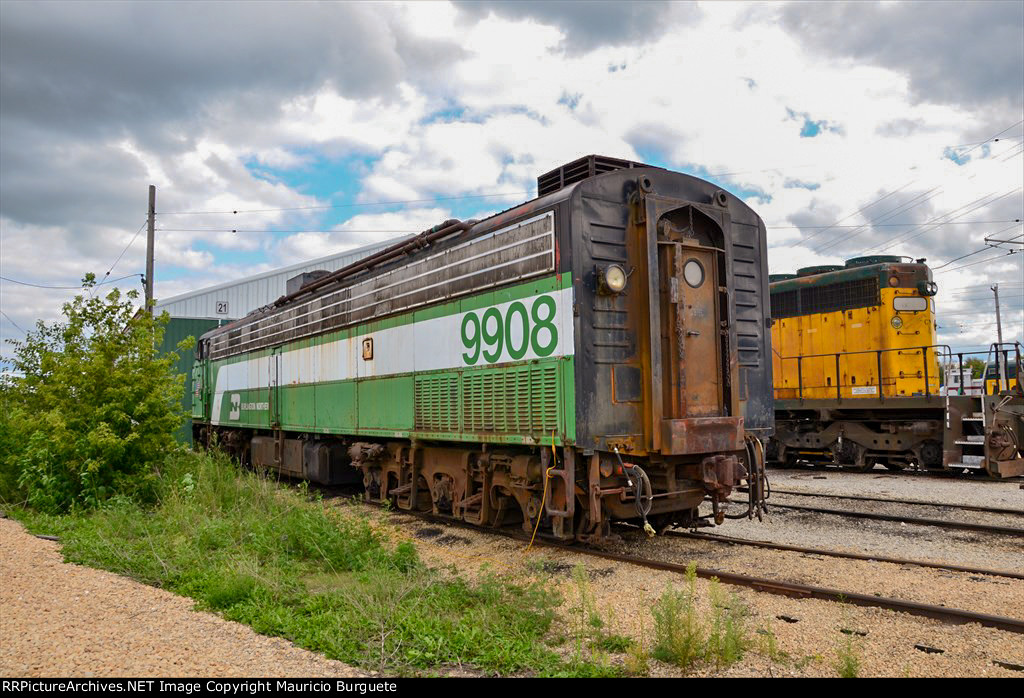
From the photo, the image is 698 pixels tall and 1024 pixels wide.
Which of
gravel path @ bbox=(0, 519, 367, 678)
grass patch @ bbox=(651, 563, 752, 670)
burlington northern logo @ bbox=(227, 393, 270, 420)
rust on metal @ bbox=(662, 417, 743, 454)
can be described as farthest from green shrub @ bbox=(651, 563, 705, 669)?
burlington northern logo @ bbox=(227, 393, 270, 420)

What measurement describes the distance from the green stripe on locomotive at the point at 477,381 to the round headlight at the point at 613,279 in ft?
1.25

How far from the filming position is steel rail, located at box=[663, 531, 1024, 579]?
7.17 m

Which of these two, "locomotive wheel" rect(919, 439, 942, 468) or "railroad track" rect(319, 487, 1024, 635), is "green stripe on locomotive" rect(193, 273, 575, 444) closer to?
"railroad track" rect(319, 487, 1024, 635)

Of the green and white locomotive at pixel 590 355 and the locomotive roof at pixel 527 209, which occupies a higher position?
the locomotive roof at pixel 527 209

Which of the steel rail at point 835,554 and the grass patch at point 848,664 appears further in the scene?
the steel rail at point 835,554

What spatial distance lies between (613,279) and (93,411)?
8.52 meters

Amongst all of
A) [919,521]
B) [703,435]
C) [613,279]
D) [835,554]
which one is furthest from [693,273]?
[919,521]

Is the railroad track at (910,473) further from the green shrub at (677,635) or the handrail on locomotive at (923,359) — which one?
the green shrub at (677,635)

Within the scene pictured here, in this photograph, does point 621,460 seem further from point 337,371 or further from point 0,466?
point 0,466

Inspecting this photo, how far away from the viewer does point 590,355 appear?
742 centimetres

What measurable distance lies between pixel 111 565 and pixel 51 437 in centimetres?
457

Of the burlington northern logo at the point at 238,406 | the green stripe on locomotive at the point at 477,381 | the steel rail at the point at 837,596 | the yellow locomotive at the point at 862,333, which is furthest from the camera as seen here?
the burlington northern logo at the point at 238,406

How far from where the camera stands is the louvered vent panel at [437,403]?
927 centimetres

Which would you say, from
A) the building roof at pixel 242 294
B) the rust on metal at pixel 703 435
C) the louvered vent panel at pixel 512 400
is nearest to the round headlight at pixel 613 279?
the louvered vent panel at pixel 512 400
